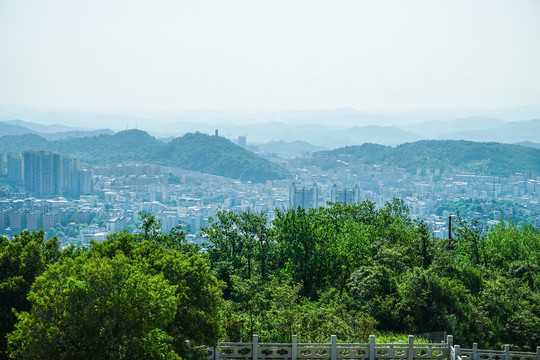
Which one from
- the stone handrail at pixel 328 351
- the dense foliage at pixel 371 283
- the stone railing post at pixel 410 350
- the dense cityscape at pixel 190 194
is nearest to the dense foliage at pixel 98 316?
the stone handrail at pixel 328 351

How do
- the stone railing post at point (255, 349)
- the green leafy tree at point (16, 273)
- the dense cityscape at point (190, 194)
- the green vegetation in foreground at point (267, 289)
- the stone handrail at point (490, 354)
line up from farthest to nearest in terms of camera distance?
the dense cityscape at point (190, 194)
the stone handrail at point (490, 354)
the stone railing post at point (255, 349)
the green leafy tree at point (16, 273)
the green vegetation in foreground at point (267, 289)

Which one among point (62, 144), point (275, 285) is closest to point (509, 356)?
point (275, 285)

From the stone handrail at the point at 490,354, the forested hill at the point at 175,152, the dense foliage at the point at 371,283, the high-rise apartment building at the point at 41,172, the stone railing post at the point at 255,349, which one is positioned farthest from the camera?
the forested hill at the point at 175,152

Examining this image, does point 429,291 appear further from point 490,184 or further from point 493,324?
point 490,184

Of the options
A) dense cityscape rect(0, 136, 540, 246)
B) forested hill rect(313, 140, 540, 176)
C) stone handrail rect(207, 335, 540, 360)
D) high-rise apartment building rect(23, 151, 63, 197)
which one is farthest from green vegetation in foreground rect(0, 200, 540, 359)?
forested hill rect(313, 140, 540, 176)

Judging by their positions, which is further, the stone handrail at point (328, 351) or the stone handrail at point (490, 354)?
the stone handrail at point (490, 354)

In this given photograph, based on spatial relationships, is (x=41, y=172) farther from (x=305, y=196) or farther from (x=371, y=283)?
(x=371, y=283)

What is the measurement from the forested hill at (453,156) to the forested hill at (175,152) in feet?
104

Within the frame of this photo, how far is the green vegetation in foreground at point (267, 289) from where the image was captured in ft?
23.0

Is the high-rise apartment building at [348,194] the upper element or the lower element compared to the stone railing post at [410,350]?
lower

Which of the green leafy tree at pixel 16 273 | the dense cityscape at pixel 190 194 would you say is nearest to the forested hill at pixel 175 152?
the dense cityscape at pixel 190 194

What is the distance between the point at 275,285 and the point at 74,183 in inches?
5402

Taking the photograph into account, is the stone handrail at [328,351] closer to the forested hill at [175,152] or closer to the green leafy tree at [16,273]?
the green leafy tree at [16,273]

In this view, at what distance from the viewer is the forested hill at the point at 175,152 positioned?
163 metres
